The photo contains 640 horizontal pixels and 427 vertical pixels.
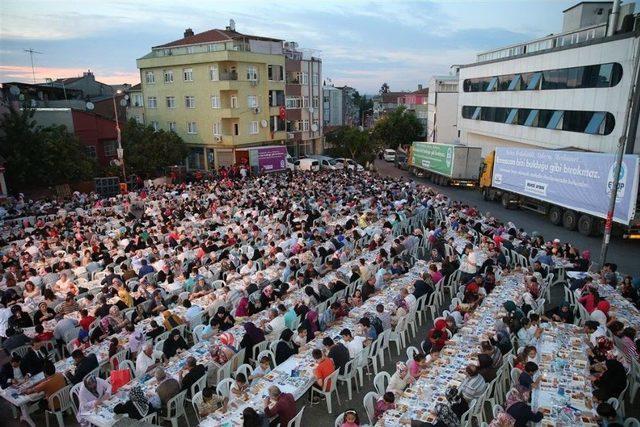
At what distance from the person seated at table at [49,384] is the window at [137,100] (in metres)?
43.8

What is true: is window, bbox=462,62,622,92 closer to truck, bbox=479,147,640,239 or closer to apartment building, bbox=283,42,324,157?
truck, bbox=479,147,640,239

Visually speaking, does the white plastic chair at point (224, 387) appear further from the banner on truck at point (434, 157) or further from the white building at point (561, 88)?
the banner on truck at point (434, 157)

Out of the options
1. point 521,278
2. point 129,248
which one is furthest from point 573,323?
point 129,248

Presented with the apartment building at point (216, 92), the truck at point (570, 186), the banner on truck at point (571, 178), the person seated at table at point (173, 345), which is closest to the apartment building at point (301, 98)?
the apartment building at point (216, 92)

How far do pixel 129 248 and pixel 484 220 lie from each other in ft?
46.2

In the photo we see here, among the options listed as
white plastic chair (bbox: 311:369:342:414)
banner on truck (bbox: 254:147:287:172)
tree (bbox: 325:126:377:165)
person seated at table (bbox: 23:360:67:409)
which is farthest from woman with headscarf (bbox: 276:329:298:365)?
tree (bbox: 325:126:377:165)

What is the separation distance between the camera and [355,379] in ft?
29.5

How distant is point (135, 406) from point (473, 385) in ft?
17.9

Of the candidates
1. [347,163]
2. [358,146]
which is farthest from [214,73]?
[358,146]

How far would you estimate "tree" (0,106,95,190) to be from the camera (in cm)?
2686

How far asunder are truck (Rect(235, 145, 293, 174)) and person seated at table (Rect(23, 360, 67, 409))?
93.9ft

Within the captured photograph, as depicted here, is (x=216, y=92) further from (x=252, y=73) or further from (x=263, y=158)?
(x=263, y=158)

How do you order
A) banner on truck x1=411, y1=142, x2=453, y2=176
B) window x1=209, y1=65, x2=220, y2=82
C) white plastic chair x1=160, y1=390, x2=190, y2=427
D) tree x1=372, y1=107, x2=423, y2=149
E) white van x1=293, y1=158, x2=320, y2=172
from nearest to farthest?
white plastic chair x1=160, y1=390, x2=190, y2=427 → banner on truck x1=411, y1=142, x2=453, y2=176 → window x1=209, y1=65, x2=220, y2=82 → white van x1=293, y1=158, x2=320, y2=172 → tree x1=372, y1=107, x2=423, y2=149

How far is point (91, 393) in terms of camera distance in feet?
24.5
